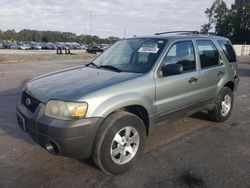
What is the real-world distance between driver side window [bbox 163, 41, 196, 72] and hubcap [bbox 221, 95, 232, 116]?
1.44m

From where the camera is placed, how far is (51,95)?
3320 mm

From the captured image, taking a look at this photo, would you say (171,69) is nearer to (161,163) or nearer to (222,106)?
(161,163)

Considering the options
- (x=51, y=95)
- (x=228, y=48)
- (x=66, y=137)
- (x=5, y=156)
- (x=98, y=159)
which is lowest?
(x=5, y=156)

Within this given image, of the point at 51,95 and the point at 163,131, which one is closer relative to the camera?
the point at 51,95

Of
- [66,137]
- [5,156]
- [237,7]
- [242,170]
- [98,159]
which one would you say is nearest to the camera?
[66,137]

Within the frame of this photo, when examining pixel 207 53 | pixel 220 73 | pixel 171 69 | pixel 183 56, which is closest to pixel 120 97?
pixel 171 69

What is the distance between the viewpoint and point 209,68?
16.3 ft

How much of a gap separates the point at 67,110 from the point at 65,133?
0.84ft

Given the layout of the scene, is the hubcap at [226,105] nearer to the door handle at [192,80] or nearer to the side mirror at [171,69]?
the door handle at [192,80]


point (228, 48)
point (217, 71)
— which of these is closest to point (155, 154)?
point (217, 71)

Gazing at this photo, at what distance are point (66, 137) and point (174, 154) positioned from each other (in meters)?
1.77

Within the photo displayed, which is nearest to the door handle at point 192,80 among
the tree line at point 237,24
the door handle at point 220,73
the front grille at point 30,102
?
the door handle at point 220,73

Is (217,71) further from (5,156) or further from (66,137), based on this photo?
(5,156)

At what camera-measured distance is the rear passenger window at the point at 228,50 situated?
5.59 meters
